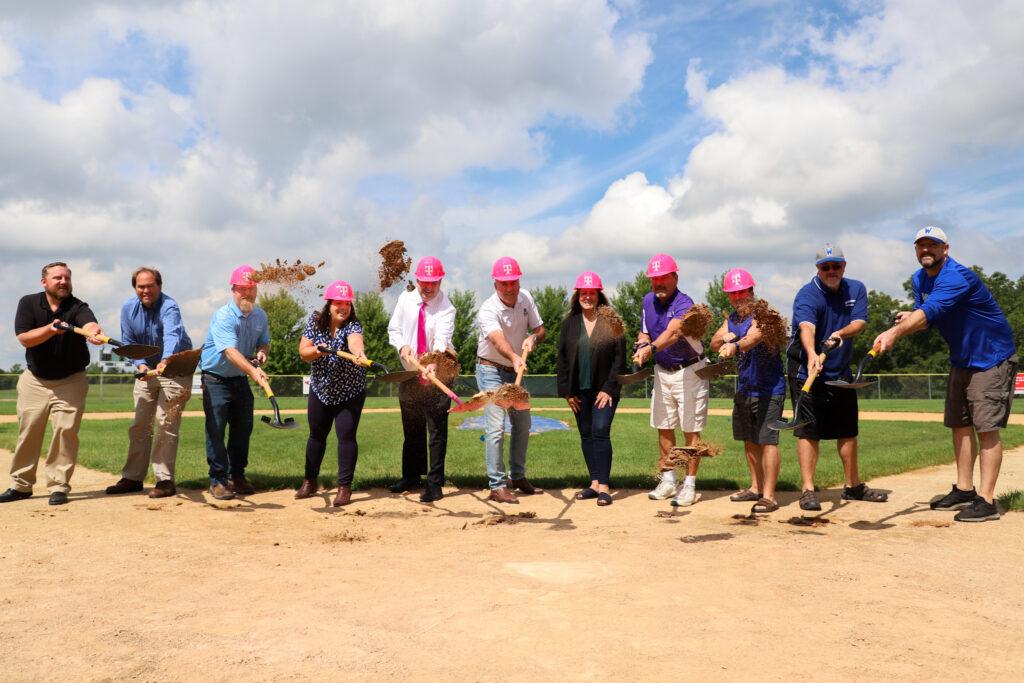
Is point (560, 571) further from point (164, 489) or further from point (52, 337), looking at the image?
point (52, 337)

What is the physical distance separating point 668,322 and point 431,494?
2.62m

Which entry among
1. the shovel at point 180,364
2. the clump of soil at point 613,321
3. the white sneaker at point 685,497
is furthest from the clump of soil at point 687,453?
the shovel at point 180,364

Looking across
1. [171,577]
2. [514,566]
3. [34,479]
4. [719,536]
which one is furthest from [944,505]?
[34,479]

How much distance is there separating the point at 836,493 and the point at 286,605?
5.29m

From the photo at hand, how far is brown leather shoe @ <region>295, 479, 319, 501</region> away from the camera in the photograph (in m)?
6.95

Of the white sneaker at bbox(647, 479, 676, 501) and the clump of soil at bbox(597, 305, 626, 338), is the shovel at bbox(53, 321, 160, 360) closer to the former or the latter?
the clump of soil at bbox(597, 305, 626, 338)

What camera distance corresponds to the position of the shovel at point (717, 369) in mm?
6363

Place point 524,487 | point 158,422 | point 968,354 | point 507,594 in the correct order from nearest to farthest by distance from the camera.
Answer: point 507,594 < point 968,354 < point 158,422 < point 524,487

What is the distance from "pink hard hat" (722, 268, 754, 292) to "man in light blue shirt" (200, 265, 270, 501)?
13.8 feet

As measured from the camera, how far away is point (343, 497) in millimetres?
6527

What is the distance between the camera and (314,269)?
8.77 m

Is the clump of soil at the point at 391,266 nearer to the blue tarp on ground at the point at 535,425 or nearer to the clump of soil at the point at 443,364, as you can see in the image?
the clump of soil at the point at 443,364

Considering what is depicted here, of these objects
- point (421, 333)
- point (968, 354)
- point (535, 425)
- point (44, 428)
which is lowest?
point (535, 425)

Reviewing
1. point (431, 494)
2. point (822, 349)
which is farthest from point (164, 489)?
point (822, 349)
